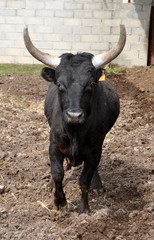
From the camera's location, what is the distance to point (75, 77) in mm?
4492

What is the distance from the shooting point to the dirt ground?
15.2 ft

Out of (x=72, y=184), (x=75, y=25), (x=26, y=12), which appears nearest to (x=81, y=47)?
(x=75, y=25)

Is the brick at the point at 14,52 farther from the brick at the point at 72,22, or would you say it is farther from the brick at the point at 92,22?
the brick at the point at 92,22

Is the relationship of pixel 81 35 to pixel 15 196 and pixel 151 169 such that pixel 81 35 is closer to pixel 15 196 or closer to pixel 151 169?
pixel 151 169

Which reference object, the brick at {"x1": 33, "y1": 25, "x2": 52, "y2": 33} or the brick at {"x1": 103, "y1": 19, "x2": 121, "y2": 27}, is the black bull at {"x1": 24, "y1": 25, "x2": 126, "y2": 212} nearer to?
the brick at {"x1": 103, "y1": 19, "x2": 121, "y2": 27}

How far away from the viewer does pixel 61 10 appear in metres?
15.0

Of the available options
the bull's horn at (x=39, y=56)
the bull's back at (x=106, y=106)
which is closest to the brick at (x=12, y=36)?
the bull's back at (x=106, y=106)

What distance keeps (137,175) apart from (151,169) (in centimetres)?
32

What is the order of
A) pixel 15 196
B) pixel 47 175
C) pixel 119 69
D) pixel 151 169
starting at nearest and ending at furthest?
1. pixel 15 196
2. pixel 47 175
3. pixel 151 169
4. pixel 119 69

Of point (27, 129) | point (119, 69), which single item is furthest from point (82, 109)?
point (119, 69)

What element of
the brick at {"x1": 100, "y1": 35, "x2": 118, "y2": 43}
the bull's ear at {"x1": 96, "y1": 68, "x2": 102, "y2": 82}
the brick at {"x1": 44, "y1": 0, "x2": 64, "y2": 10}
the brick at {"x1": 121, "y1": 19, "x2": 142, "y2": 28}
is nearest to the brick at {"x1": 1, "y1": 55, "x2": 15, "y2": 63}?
the brick at {"x1": 44, "y1": 0, "x2": 64, "y2": 10}

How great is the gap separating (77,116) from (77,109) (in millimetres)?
89

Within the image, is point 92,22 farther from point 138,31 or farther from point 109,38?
point 138,31

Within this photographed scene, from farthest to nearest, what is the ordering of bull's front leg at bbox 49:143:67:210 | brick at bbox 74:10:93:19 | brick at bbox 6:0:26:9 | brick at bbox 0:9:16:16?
1. brick at bbox 0:9:16:16
2. brick at bbox 6:0:26:9
3. brick at bbox 74:10:93:19
4. bull's front leg at bbox 49:143:67:210
